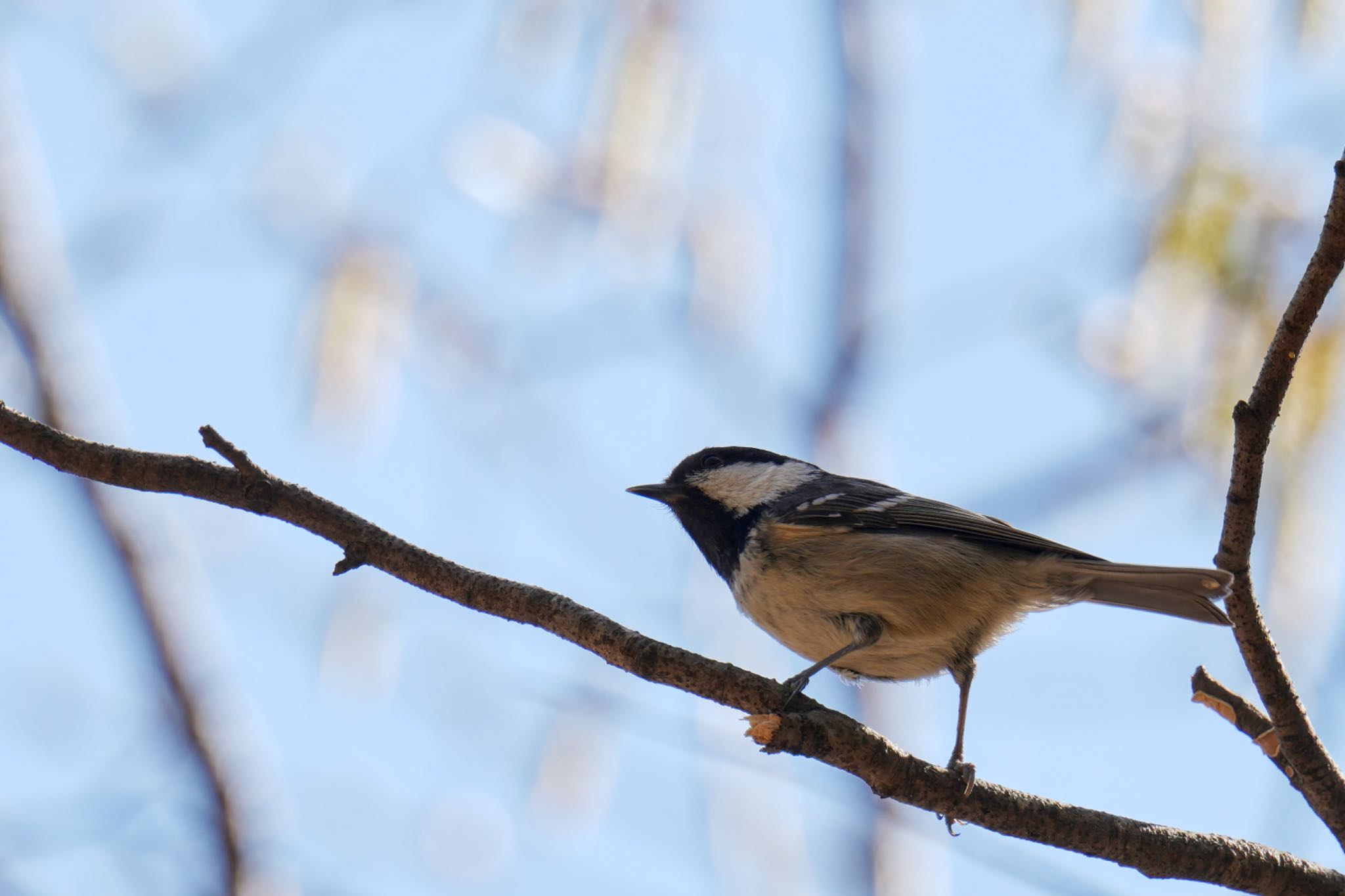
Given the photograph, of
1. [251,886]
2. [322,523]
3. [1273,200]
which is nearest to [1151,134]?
[1273,200]

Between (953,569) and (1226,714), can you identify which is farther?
(953,569)

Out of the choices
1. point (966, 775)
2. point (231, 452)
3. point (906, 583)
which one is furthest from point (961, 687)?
point (231, 452)

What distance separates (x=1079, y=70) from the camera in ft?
10.3

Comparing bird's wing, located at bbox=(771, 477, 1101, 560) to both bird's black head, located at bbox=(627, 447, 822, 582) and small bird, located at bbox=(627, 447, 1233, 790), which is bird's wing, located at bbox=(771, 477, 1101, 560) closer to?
small bird, located at bbox=(627, 447, 1233, 790)

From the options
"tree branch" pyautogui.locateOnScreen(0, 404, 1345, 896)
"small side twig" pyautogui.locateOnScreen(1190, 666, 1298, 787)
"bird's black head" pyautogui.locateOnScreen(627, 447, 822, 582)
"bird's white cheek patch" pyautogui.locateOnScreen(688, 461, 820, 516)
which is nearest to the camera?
"tree branch" pyautogui.locateOnScreen(0, 404, 1345, 896)

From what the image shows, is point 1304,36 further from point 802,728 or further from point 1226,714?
point 802,728

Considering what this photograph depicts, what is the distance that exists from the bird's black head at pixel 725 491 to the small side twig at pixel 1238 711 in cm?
121

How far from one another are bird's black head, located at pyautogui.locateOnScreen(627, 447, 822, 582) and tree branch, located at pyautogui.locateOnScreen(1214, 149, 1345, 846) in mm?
1364

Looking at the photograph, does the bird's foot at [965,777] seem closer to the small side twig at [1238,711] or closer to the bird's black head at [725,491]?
the small side twig at [1238,711]

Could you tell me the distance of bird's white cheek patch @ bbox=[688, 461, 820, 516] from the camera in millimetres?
3473

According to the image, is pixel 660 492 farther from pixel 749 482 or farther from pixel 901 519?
pixel 901 519

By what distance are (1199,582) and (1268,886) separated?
0.72 metres

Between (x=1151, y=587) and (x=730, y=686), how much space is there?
1.31 metres

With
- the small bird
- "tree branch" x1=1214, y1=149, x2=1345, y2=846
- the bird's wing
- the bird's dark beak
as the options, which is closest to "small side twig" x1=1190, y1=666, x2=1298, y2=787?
"tree branch" x1=1214, y1=149, x2=1345, y2=846
